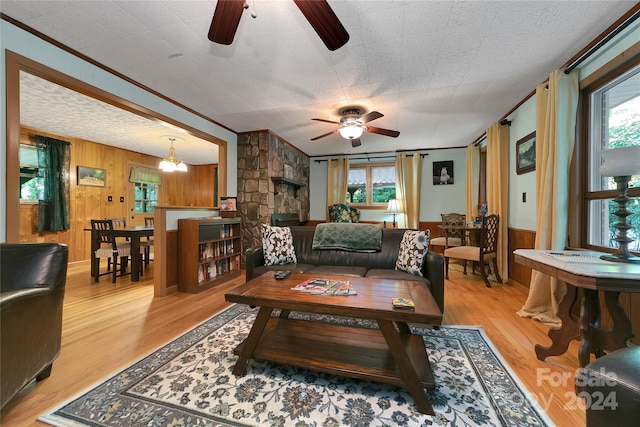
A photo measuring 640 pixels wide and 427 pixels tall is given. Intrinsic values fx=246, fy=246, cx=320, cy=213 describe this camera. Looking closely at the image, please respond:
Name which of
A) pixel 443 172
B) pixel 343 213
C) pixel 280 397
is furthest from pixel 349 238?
pixel 443 172

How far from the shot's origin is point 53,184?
433cm

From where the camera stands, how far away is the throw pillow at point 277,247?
2.78m

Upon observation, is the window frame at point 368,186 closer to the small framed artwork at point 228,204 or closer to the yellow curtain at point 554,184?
the small framed artwork at point 228,204

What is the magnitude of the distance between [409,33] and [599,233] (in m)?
2.43

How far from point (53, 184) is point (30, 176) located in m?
0.31

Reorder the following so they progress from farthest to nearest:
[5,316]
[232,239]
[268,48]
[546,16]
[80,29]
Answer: [232,239] < [268,48] < [80,29] < [546,16] < [5,316]

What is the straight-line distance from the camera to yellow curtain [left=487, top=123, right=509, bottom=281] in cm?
350

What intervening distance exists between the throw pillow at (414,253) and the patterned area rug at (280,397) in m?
0.81

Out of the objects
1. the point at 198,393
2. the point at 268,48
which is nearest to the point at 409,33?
the point at 268,48

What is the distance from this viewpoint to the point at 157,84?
277 centimetres

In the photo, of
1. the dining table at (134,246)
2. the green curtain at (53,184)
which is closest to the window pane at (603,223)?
the dining table at (134,246)

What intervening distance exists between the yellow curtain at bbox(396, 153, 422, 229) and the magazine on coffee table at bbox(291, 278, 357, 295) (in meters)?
4.23

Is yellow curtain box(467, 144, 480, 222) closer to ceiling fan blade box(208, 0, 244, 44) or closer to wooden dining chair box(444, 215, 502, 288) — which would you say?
wooden dining chair box(444, 215, 502, 288)

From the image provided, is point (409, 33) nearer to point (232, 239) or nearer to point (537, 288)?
point (537, 288)
